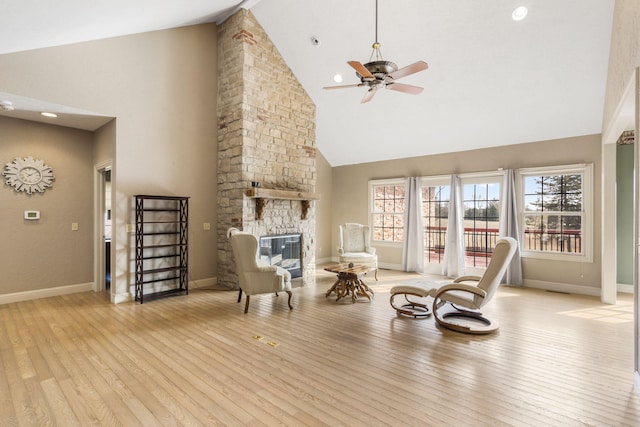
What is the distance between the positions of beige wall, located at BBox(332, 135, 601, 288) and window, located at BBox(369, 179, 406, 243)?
0.18 meters

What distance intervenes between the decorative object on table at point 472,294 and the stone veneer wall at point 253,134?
287 centimetres

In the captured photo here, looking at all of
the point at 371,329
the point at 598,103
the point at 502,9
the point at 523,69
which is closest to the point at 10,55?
the point at 371,329

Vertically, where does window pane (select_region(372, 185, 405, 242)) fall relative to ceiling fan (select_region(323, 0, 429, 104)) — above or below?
below

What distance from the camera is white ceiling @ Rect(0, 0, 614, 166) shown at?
385 centimetres

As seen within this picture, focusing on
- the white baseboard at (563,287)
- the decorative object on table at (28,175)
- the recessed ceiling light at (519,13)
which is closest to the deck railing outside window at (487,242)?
the white baseboard at (563,287)

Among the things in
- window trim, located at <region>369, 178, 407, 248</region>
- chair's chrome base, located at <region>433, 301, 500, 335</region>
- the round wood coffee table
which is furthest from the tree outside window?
the round wood coffee table

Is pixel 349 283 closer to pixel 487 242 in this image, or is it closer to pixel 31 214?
pixel 487 242

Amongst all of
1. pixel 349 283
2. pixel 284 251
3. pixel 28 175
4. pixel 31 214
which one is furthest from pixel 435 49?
pixel 31 214

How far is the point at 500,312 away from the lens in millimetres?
4426

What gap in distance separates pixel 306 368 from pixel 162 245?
3451mm

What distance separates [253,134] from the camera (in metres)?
5.76

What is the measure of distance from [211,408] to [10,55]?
4593 millimetres

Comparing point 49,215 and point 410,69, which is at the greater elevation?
point 410,69

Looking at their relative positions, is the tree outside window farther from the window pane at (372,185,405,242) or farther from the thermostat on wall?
the thermostat on wall
